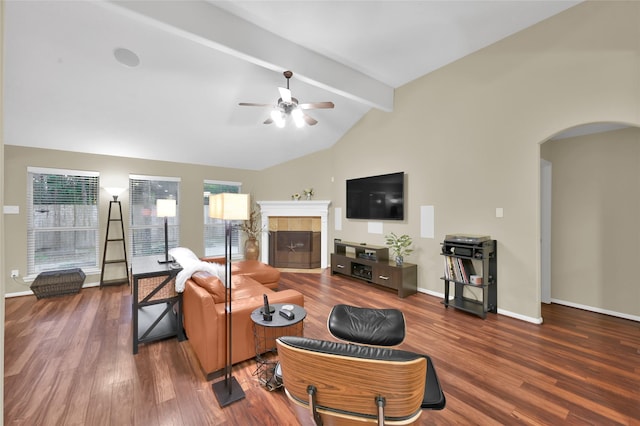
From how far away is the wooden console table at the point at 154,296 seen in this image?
2.49 meters

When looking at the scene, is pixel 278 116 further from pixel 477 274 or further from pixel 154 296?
pixel 477 274

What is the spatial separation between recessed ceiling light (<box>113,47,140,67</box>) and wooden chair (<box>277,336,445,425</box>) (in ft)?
11.7

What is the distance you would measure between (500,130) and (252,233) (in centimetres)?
529

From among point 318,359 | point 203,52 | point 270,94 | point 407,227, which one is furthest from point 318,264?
point 318,359

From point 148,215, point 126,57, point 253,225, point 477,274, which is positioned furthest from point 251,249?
point 477,274

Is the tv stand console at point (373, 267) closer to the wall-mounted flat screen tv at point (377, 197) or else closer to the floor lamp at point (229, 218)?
the wall-mounted flat screen tv at point (377, 197)

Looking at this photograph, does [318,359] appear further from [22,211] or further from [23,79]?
[22,211]

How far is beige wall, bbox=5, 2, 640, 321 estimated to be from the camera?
2.59 m

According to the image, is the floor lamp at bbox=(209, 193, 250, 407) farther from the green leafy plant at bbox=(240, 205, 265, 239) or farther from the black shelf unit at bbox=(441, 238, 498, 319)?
the green leafy plant at bbox=(240, 205, 265, 239)

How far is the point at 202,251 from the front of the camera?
5848mm

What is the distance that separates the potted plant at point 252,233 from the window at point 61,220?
2.75 metres

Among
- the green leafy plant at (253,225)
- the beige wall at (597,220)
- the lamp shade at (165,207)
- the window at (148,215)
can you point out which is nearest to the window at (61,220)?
the window at (148,215)

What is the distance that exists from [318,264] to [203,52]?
449 cm

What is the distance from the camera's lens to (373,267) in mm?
4516
